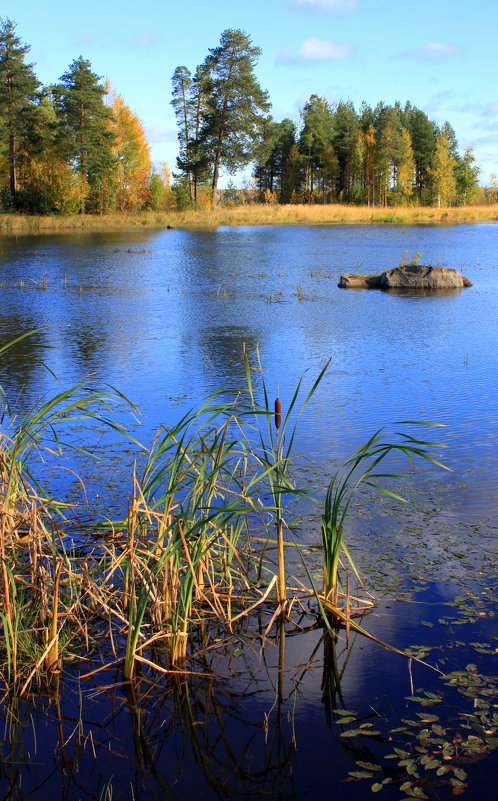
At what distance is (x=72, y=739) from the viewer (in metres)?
2.64

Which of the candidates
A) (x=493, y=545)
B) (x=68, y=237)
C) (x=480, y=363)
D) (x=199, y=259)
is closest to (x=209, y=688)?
(x=493, y=545)

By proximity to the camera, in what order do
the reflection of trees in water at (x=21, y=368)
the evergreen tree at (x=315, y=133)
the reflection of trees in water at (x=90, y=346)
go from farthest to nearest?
the evergreen tree at (x=315, y=133) < the reflection of trees in water at (x=90, y=346) < the reflection of trees in water at (x=21, y=368)

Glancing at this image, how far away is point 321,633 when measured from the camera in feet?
10.6

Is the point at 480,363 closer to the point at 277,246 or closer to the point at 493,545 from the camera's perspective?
the point at 493,545

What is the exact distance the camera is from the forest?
42656mm

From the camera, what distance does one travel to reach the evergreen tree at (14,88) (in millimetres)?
41094

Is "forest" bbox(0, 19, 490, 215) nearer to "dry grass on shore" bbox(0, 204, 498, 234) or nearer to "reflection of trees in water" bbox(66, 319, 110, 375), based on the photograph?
"dry grass on shore" bbox(0, 204, 498, 234)

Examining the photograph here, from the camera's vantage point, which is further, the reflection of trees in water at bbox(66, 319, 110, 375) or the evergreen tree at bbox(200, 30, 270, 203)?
the evergreen tree at bbox(200, 30, 270, 203)

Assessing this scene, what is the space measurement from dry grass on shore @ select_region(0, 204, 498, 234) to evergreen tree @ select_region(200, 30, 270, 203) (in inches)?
226

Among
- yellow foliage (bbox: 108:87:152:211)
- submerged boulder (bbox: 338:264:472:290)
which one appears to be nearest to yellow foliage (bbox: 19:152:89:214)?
yellow foliage (bbox: 108:87:152:211)

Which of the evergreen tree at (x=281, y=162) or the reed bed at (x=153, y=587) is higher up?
the evergreen tree at (x=281, y=162)

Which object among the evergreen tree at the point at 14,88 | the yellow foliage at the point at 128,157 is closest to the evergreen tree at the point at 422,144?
the yellow foliage at the point at 128,157

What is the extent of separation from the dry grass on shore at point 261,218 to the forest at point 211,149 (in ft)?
10.1

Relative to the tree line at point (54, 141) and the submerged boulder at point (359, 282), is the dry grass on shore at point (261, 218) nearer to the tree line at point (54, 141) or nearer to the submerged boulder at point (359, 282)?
the tree line at point (54, 141)
